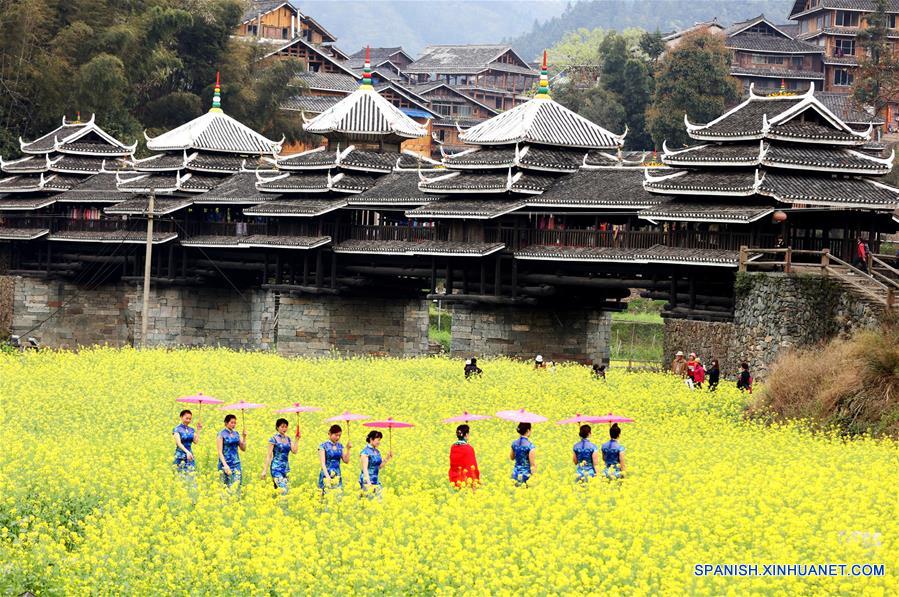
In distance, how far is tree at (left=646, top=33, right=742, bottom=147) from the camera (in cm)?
7881

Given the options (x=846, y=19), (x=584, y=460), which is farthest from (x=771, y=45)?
(x=584, y=460)

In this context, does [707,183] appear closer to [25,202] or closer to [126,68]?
[25,202]

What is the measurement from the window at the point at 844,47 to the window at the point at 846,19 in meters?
1.03

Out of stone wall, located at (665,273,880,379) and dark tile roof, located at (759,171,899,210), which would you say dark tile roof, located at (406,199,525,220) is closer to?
dark tile roof, located at (759,171,899,210)

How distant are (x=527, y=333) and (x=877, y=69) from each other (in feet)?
136

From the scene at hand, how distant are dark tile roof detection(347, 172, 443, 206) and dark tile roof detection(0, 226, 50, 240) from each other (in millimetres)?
16467

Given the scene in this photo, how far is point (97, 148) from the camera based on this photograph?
63969mm

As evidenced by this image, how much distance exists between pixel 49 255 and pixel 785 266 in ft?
117

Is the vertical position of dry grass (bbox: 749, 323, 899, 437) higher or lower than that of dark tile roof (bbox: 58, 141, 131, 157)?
lower

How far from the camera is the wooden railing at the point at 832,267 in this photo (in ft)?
116

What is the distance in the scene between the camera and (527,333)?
47.8 metres

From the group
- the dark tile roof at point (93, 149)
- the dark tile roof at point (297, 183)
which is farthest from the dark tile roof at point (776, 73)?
the dark tile roof at point (297, 183)

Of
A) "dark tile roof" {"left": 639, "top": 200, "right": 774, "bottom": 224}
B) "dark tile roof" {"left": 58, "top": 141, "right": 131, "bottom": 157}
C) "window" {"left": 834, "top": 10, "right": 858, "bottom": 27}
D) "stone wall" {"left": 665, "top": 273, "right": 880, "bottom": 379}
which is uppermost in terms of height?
"window" {"left": 834, "top": 10, "right": 858, "bottom": 27}

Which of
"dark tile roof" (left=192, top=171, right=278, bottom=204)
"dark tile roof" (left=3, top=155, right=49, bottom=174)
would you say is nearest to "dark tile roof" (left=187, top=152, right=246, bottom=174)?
"dark tile roof" (left=192, top=171, right=278, bottom=204)
